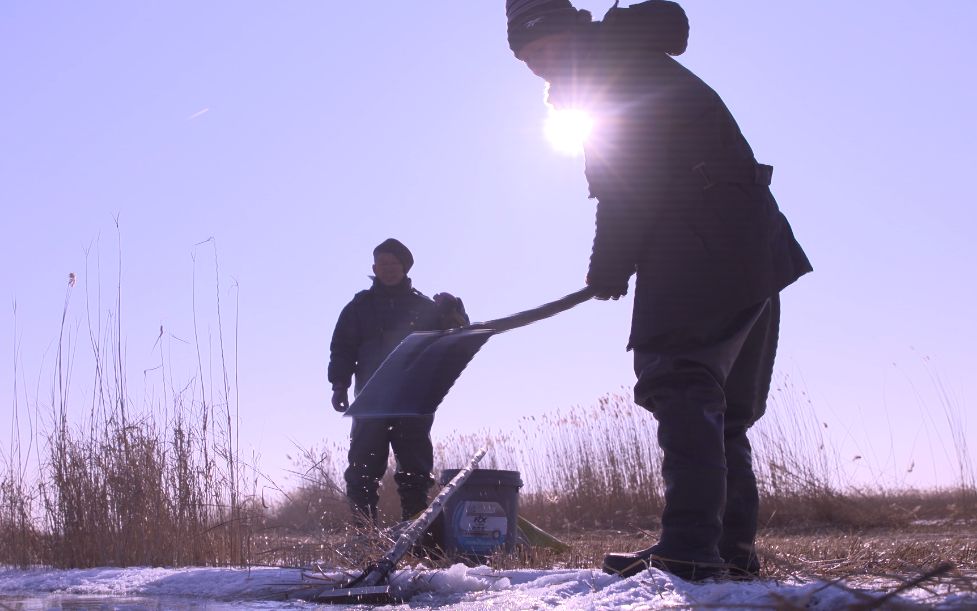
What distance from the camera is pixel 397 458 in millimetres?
6133

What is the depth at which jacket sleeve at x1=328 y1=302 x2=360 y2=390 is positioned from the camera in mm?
6441

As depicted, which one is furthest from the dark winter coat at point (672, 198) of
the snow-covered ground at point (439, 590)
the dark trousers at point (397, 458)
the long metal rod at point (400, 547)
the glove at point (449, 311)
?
the dark trousers at point (397, 458)

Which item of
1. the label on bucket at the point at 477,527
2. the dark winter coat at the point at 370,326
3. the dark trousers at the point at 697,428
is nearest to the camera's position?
the dark trousers at the point at 697,428

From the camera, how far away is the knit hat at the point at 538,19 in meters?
3.08

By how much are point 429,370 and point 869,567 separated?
1.38m

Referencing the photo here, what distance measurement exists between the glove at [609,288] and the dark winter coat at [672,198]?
11 mm

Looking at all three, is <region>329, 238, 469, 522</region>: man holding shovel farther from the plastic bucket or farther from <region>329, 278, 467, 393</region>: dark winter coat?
the plastic bucket

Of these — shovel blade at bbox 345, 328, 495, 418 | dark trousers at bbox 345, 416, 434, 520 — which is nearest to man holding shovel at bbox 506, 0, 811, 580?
shovel blade at bbox 345, 328, 495, 418

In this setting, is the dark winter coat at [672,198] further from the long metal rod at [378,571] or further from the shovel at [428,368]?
the long metal rod at [378,571]

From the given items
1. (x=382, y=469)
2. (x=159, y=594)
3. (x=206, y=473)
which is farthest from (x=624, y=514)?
(x=159, y=594)

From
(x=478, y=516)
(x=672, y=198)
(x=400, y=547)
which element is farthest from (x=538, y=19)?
(x=478, y=516)

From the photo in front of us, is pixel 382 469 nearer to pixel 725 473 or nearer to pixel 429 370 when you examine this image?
pixel 429 370

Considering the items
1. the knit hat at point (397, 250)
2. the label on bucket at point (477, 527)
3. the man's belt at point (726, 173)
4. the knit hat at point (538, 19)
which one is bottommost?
the label on bucket at point (477, 527)

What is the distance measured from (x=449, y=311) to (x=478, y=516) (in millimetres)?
921
